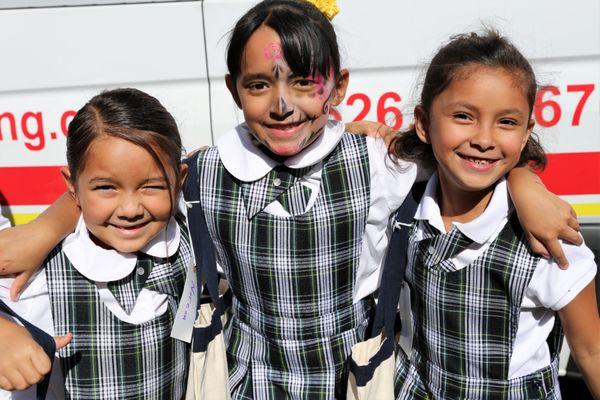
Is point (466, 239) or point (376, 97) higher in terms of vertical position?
point (376, 97)

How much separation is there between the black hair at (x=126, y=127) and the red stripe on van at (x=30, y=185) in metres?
0.63

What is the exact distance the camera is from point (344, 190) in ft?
5.76

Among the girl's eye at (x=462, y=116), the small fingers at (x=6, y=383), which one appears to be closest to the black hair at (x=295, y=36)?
the girl's eye at (x=462, y=116)

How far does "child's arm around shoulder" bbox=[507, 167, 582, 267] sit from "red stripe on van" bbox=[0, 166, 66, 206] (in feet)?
5.12

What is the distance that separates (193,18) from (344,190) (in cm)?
82

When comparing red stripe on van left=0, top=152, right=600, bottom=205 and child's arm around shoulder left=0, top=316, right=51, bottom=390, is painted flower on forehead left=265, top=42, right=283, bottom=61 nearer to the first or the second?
child's arm around shoulder left=0, top=316, right=51, bottom=390

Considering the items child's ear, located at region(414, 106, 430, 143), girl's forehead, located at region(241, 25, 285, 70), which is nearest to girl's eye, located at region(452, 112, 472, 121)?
child's ear, located at region(414, 106, 430, 143)

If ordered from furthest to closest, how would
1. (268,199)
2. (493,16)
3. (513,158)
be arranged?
1. (493,16)
2. (268,199)
3. (513,158)

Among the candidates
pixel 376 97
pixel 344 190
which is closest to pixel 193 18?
pixel 376 97

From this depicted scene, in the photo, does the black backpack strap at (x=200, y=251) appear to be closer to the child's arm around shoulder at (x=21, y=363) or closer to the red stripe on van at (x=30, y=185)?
the child's arm around shoulder at (x=21, y=363)

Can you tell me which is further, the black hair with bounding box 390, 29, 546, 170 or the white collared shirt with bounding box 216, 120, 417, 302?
the white collared shirt with bounding box 216, 120, 417, 302

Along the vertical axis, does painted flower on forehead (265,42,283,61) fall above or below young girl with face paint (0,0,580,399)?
above

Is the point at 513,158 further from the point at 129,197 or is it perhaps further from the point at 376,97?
the point at 129,197

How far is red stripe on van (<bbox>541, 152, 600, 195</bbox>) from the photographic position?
216cm
